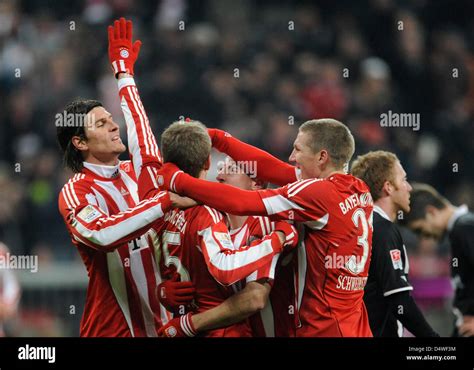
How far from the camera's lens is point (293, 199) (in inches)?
164

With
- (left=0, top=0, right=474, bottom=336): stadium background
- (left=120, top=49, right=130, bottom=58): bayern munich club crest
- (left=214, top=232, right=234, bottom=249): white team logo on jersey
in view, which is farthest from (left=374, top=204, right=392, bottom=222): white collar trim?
(left=0, top=0, right=474, bottom=336): stadium background

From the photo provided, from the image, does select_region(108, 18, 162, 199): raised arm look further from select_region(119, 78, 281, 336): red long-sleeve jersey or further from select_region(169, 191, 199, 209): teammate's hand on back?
select_region(169, 191, 199, 209): teammate's hand on back

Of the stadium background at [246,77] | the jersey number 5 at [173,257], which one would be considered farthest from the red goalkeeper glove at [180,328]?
the stadium background at [246,77]

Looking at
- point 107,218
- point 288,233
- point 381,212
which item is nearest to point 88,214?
point 107,218

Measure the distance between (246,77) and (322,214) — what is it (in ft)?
22.4

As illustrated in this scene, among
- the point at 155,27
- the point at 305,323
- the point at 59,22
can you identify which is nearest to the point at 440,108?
the point at 155,27

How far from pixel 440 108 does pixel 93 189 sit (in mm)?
6618

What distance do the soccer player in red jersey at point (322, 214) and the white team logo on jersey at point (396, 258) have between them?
0.35 meters

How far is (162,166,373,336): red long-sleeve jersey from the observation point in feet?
13.6

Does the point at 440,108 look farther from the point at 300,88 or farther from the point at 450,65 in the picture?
the point at 300,88

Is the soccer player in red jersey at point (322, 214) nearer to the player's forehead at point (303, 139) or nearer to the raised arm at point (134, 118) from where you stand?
the player's forehead at point (303, 139)

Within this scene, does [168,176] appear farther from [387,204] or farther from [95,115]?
[387,204]

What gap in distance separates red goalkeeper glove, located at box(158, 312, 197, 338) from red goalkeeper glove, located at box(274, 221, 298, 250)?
56cm

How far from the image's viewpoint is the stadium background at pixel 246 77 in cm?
959
